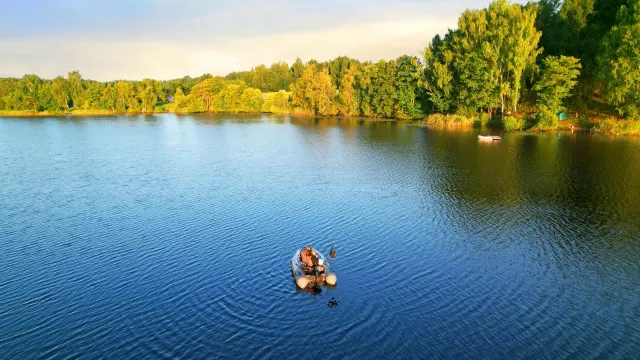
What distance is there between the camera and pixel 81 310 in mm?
22938

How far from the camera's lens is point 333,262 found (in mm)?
29141

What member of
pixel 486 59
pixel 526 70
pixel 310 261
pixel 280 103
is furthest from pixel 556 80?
pixel 280 103

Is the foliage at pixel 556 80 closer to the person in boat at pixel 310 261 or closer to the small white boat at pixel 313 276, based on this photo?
the person in boat at pixel 310 261

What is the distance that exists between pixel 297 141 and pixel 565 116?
60921 millimetres

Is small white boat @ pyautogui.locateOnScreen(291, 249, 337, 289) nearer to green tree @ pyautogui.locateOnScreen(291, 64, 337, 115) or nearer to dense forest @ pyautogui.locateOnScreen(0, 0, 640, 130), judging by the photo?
dense forest @ pyautogui.locateOnScreen(0, 0, 640, 130)

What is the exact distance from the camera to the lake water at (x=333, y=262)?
67.1 ft

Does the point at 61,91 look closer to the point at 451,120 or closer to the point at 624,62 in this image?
the point at 451,120

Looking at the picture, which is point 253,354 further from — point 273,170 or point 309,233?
point 273,170

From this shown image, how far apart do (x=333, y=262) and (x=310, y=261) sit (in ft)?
11.4

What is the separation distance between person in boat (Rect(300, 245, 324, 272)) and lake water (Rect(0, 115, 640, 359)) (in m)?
1.60

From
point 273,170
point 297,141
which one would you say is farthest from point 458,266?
point 297,141

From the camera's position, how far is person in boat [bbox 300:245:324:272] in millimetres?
25391

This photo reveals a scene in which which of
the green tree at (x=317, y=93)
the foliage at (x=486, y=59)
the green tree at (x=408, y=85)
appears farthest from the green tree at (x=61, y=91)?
the foliage at (x=486, y=59)

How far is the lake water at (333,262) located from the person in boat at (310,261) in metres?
1.60
